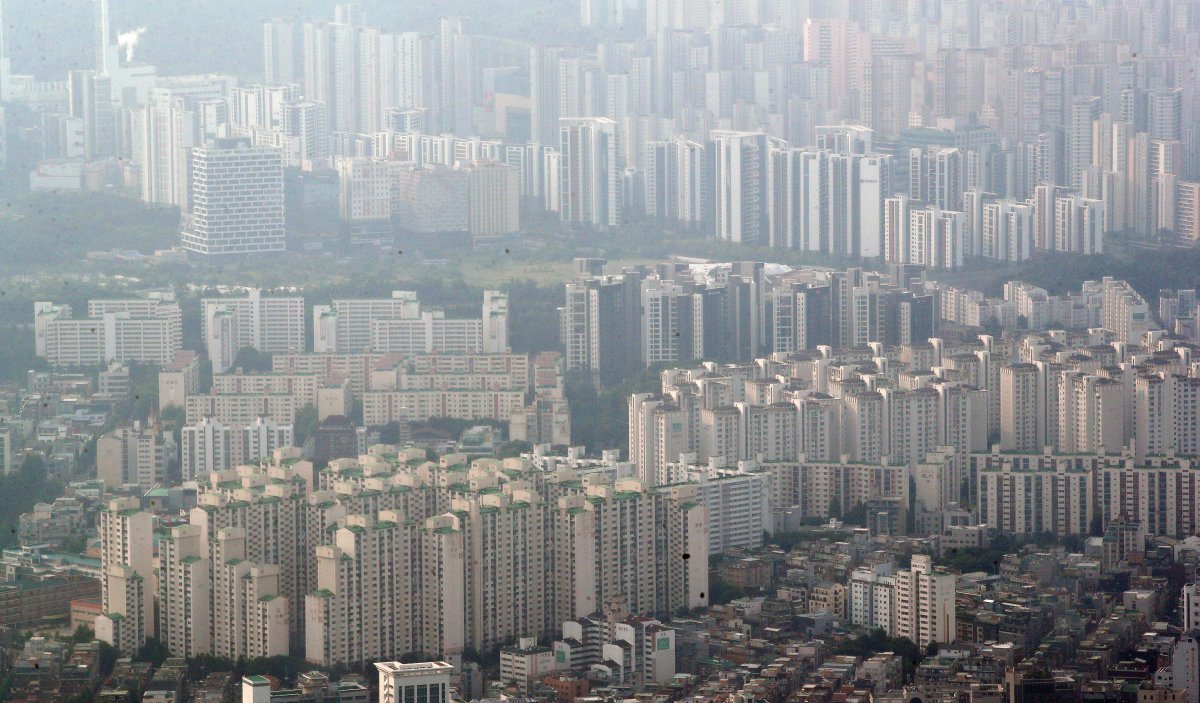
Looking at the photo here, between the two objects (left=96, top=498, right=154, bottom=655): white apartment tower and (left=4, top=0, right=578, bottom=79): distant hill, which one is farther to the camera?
(left=4, top=0, right=578, bottom=79): distant hill

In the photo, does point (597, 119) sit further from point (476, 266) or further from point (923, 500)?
point (923, 500)

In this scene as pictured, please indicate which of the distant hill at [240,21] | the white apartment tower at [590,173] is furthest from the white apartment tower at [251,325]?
the distant hill at [240,21]

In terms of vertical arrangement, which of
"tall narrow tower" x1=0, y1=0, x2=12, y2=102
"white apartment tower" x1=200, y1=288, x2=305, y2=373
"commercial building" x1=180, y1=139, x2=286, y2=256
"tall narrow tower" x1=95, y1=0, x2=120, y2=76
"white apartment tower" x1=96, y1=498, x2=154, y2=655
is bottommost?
"white apartment tower" x1=96, y1=498, x2=154, y2=655

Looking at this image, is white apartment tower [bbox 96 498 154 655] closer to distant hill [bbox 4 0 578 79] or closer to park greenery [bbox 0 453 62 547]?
park greenery [bbox 0 453 62 547]

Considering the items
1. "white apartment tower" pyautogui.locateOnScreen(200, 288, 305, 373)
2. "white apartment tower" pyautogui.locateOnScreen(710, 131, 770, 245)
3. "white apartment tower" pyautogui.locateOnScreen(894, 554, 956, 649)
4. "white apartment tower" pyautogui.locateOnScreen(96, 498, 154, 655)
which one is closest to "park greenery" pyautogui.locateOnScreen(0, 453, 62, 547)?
"white apartment tower" pyautogui.locateOnScreen(96, 498, 154, 655)

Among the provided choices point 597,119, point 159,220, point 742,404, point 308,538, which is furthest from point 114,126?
point 308,538

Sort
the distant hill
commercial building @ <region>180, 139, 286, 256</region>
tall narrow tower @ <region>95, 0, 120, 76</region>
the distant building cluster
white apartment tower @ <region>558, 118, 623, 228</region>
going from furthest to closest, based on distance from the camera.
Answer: the distant hill < tall narrow tower @ <region>95, 0, 120, 76</region> < white apartment tower @ <region>558, 118, 623, 228</region> < commercial building @ <region>180, 139, 286, 256</region> < the distant building cluster

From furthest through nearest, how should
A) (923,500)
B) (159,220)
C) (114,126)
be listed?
(114,126) < (159,220) < (923,500)

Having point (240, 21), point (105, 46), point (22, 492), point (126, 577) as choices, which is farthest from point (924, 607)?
point (240, 21)

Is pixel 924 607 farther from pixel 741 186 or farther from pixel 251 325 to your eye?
pixel 741 186
